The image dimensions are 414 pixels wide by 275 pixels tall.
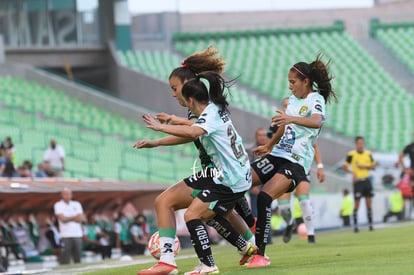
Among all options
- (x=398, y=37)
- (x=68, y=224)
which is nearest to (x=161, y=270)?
(x=68, y=224)

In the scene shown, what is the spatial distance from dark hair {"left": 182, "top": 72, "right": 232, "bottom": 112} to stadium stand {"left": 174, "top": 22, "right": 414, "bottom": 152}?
27.8m

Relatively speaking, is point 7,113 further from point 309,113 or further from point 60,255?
Result: point 309,113

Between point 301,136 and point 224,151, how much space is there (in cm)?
251

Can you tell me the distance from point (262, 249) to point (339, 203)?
1922cm

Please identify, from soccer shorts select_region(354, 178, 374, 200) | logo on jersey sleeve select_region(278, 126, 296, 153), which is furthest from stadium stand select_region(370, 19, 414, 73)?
logo on jersey sleeve select_region(278, 126, 296, 153)

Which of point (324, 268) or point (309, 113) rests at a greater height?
point (309, 113)

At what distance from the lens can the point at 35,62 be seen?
142 ft

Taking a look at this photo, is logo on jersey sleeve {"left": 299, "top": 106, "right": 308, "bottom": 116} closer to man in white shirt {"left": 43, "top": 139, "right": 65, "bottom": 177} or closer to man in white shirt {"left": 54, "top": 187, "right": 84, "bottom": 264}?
man in white shirt {"left": 54, "top": 187, "right": 84, "bottom": 264}

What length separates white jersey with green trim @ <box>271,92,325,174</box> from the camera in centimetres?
1334

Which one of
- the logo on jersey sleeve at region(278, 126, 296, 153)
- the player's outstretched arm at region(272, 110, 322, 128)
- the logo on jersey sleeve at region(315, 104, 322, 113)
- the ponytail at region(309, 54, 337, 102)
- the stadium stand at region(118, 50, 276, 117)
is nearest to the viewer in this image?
the player's outstretched arm at region(272, 110, 322, 128)

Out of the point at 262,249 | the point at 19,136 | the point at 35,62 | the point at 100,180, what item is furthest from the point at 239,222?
the point at 35,62

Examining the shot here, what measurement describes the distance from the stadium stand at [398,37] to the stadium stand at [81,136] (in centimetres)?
1346

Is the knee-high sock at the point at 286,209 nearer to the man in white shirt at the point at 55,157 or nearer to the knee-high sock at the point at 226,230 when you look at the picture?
the man in white shirt at the point at 55,157

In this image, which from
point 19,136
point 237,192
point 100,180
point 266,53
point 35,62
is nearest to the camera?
point 237,192
